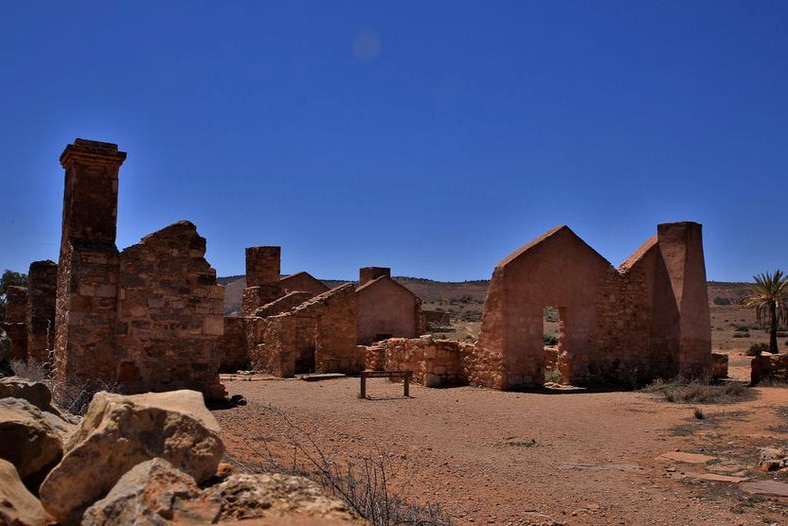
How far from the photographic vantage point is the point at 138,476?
312cm

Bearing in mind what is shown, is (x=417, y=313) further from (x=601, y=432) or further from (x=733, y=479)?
(x=733, y=479)

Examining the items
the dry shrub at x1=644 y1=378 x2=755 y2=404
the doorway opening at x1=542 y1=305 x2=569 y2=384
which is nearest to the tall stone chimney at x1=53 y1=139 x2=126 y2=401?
the doorway opening at x1=542 y1=305 x2=569 y2=384

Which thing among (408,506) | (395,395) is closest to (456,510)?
(408,506)

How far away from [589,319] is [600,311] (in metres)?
0.39

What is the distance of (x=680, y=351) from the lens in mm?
16656

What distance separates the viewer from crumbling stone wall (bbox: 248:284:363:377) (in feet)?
64.9

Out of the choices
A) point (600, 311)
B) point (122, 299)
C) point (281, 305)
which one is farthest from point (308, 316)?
point (122, 299)

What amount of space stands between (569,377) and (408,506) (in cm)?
1250

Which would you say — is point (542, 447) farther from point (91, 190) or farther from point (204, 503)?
point (91, 190)

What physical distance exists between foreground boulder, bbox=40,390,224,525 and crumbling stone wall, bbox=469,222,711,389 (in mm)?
12448

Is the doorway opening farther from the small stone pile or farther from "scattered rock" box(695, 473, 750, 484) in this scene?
the small stone pile

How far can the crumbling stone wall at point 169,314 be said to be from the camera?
1044 centimetres

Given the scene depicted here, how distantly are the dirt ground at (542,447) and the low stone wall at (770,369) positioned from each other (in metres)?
1.68

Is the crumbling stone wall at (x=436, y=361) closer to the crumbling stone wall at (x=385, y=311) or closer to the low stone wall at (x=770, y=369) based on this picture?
the low stone wall at (x=770, y=369)
